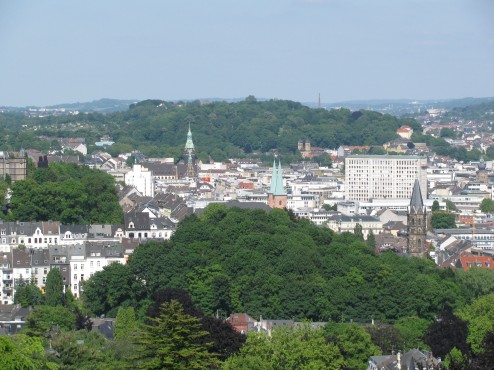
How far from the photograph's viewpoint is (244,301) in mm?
61406

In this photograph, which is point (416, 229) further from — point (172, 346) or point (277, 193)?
point (172, 346)

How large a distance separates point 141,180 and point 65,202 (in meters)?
42.0

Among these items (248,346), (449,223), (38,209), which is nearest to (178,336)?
(248,346)

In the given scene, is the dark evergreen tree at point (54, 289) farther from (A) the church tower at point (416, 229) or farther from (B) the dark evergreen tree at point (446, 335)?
(A) the church tower at point (416, 229)

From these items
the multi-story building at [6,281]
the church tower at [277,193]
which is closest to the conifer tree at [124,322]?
the multi-story building at [6,281]

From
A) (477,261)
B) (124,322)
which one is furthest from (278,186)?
(124,322)

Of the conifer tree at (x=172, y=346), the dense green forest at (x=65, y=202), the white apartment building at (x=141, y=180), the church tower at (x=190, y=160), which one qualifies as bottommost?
the church tower at (x=190, y=160)

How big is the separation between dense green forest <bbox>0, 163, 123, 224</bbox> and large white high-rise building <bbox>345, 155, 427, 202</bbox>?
60.8 meters

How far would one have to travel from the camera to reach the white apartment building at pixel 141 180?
389 ft

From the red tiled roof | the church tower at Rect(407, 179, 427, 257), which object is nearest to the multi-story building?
the church tower at Rect(407, 179, 427, 257)

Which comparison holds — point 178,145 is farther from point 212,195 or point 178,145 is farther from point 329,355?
point 329,355

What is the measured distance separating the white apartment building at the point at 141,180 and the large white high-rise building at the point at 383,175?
84.1 feet

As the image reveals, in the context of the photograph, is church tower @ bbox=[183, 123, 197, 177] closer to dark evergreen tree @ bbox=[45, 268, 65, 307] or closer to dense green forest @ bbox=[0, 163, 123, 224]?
dense green forest @ bbox=[0, 163, 123, 224]

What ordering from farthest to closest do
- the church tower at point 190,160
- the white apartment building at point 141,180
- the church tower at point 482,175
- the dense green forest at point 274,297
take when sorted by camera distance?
the church tower at point 190,160
the church tower at point 482,175
the white apartment building at point 141,180
the dense green forest at point 274,297
